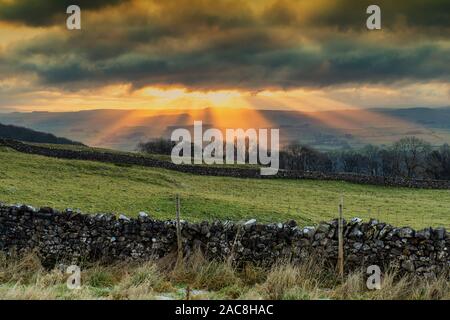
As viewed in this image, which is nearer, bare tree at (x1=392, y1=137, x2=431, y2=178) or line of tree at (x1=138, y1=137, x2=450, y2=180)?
bare tree at (x1=392, y1=137, x2=431, y2=178)

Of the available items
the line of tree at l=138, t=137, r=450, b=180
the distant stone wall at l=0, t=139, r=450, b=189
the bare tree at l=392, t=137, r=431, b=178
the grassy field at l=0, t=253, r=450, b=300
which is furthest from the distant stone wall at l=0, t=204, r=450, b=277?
the line of tree at l=138, t=137, r=450, b=180

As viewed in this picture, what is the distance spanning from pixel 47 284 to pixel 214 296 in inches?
149

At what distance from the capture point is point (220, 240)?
13492 millimetres

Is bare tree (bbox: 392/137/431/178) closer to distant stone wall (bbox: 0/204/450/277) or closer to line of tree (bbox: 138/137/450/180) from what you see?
line of tree (bbox: 138/137/450/180)

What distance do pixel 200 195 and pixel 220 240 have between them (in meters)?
19.3

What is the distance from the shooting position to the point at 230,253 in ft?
43.4

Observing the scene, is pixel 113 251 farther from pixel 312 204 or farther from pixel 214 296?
pixel 312 204

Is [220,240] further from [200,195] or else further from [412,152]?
[412,152]

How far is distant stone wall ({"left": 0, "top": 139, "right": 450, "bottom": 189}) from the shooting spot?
171 ft

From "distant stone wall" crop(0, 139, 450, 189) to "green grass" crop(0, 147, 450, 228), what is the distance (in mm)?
1829

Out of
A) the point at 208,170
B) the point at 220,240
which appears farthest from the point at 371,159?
the point at 220,240

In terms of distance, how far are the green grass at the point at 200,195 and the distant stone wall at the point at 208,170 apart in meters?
1.83

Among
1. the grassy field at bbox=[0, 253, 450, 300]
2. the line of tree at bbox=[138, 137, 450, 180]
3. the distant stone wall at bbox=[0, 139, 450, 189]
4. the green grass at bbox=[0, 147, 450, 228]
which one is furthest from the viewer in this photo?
the line of tree at bbox=[138, 137, 450, 180]

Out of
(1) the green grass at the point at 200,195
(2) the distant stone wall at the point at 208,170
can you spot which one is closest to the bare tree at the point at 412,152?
(2) the distant stone wall at the point at 208,170
